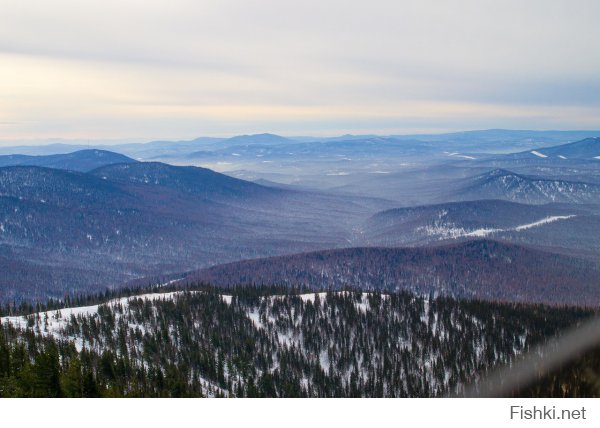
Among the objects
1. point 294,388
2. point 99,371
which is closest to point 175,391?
point 99,371

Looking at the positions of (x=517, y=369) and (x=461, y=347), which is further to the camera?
(x=461, y=347)

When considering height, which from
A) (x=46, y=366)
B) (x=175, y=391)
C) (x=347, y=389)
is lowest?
(x=347, y=389)

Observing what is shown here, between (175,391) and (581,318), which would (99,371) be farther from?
(581,318)

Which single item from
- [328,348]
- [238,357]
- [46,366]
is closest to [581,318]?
[328,348]

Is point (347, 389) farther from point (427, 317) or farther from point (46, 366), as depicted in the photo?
point (46, 366)
